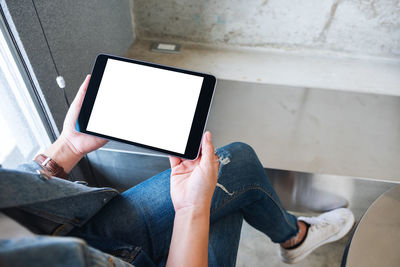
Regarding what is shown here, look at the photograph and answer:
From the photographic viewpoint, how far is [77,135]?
0.69 meters

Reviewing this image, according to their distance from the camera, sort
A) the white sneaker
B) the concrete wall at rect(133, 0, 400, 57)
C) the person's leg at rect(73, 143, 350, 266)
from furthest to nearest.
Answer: the concrete wall at rect(133, 0, 400, 57)
the white sneaker
the person's leg at rect(73, 143, 350, 266)

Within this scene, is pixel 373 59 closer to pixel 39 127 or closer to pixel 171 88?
pixel 171 88

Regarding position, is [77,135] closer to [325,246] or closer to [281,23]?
[325,246]

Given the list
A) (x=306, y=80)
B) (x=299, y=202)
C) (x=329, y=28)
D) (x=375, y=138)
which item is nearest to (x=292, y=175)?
(x=299, y=202)

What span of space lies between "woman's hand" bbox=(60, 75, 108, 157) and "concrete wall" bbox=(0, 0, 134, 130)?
141mm

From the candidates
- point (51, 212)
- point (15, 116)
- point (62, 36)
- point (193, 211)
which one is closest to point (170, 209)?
point (193, 211)

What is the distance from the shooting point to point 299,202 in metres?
1.08

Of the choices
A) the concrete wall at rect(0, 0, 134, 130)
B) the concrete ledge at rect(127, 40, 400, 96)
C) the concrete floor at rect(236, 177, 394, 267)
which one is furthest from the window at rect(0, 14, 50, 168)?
the concrete floor at rect(236, 177, 394, 267)

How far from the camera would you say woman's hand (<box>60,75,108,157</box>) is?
0.68 m

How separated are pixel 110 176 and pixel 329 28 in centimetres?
123

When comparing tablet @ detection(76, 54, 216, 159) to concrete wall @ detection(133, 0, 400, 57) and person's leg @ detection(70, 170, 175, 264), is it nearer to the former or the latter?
person's leg @ detection(70, 170, 175, 264)

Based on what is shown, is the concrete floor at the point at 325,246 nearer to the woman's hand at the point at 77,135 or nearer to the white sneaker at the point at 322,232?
the white sneaker at the point at 322,232

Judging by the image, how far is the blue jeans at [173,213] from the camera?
1.92 feet

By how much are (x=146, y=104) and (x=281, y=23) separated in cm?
99
